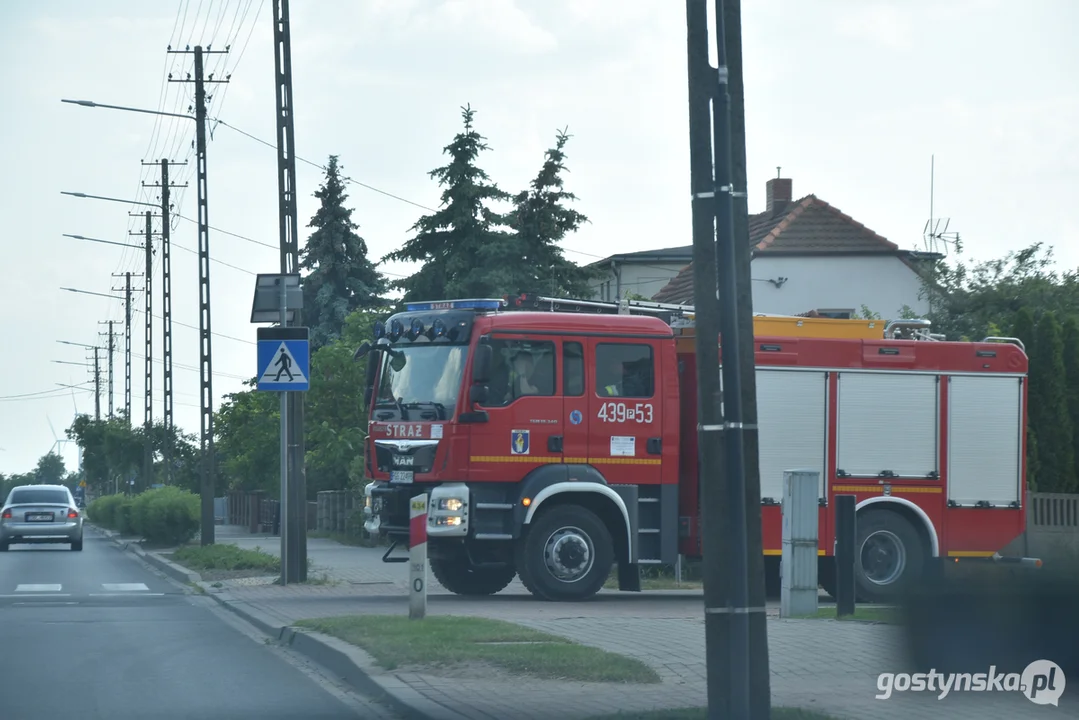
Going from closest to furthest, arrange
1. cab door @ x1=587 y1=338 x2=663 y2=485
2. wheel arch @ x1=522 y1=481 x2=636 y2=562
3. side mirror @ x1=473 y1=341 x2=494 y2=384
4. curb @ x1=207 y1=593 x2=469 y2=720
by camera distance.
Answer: curb @ x1=207 y1=593 x2=469 y2=720, side mirror @ x1=473 y1=341 x2=494 y2=384, wheel arch @ x1=522 y1=481 x2=636 y2=562, cab door @ x1=587 y1=338 x2=663 y2=485

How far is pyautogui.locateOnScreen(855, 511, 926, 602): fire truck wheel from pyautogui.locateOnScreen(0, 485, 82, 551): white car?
915 inches

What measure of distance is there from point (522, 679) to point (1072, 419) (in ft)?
58.1

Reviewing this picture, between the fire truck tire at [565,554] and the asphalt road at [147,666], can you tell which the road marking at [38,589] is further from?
the fire truck tire at [565,554]

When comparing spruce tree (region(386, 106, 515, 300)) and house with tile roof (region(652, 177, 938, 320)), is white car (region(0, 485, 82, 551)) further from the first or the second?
house with tile roof (region(652, 177, 938, 320))

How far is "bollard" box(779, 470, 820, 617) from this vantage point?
14.9 metres

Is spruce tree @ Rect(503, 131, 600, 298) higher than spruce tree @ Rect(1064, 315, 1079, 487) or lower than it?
higher

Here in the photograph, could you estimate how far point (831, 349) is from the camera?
18.2 meters

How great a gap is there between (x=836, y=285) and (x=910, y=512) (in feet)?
102

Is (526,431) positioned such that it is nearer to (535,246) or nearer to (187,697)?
(187,697)

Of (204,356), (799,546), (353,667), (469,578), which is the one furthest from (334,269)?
(353,667)

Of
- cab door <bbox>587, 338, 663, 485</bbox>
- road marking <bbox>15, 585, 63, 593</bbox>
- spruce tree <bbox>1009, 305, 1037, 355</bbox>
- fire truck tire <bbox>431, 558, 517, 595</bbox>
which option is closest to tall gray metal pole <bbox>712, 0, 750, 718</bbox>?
cab door <bbox>587, 338, 663, 485</bbox>

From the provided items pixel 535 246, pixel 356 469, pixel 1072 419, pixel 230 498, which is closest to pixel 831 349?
pixel 1072 419

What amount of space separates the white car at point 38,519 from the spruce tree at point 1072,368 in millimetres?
22759

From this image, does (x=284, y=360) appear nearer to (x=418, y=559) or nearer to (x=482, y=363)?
(x=482, y=363)
